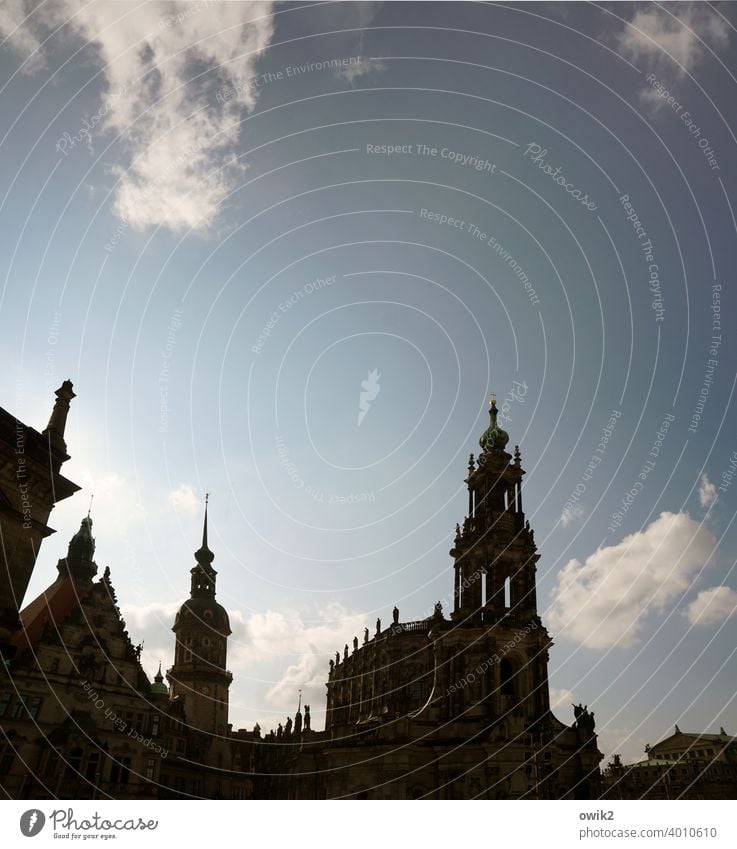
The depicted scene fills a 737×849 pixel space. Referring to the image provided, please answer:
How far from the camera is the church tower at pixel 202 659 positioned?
70125mm

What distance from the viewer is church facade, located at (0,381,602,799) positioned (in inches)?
1519

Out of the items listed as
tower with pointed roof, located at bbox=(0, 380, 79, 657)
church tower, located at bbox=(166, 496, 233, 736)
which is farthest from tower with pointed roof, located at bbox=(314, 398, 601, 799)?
tower with pointed roof, located at bbox=(0, 380, 79, 657)

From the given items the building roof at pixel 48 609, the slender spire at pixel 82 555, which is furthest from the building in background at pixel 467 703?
the slender spire at pixel 82 555

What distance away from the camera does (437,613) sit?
198 feet

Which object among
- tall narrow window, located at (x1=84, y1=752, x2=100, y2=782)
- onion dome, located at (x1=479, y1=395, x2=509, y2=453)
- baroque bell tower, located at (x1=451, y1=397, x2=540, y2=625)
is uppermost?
onion dome, located at (x1=479, y1=395, x2=509, y2=453)

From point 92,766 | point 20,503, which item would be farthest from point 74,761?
point 20,503

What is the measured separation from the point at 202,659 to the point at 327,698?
46.3 ft

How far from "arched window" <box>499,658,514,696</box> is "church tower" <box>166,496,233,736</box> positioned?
97.7 feet

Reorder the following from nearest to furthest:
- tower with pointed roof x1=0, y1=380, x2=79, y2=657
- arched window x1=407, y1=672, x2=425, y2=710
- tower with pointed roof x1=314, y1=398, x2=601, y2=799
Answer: tower with pointed roof x1=0, y1=380, x2=79, y2=657, tower with pointed roof x1=314, y1=398, x2=601, y2=799, arched window x1=407, y1=672, x2=425, y2=710

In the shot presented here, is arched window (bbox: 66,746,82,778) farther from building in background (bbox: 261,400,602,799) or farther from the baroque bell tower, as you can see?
the baroque bell tower

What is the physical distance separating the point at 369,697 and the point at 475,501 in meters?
21.3
